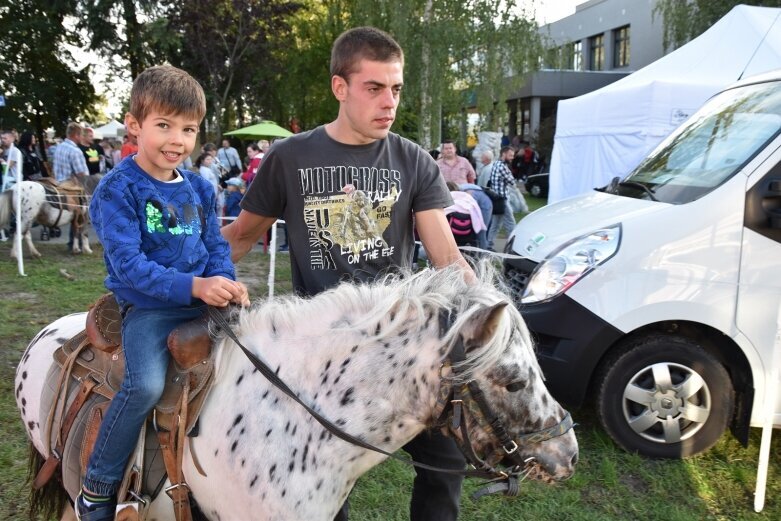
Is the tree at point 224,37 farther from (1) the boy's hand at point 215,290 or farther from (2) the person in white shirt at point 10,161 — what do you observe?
(1) the boy's hand at point 215,290

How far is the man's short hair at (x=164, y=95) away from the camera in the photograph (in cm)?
194

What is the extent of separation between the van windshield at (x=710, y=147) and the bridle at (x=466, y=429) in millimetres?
2547

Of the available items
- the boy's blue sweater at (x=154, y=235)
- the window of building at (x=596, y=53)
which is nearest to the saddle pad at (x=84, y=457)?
the boy's blue sweater at (x=154, y=235)

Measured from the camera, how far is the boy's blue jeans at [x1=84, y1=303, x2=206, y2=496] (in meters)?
1.93

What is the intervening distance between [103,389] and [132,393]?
0.29 meters

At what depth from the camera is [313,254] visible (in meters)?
2.37

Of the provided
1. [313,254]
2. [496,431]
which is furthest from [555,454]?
[313,254]

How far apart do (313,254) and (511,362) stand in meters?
0.98

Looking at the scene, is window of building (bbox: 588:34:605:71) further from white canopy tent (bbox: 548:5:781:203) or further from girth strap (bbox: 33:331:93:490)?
girth strap (bbox: 33:331:93:490)

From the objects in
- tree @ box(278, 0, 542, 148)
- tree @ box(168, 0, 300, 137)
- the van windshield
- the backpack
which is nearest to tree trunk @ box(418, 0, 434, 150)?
tree @ box(278, 0, 542, 148)

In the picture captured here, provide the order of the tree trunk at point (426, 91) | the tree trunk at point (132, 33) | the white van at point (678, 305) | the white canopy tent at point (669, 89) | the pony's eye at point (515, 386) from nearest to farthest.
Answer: the pony's eye at point (515, 386) → the white van at point (678, 305) → the white canopy tent at point (669, 89) → the tree trunk at point (426, 91) → the tree trunk at point (132, 33)

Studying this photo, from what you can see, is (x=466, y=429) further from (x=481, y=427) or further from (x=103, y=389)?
(x=103, y=389)

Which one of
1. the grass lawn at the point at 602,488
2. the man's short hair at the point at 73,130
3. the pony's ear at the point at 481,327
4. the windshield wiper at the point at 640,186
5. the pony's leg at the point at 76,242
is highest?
the man's short hair at the point at 73,130

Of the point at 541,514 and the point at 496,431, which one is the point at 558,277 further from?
the point at 496,431
